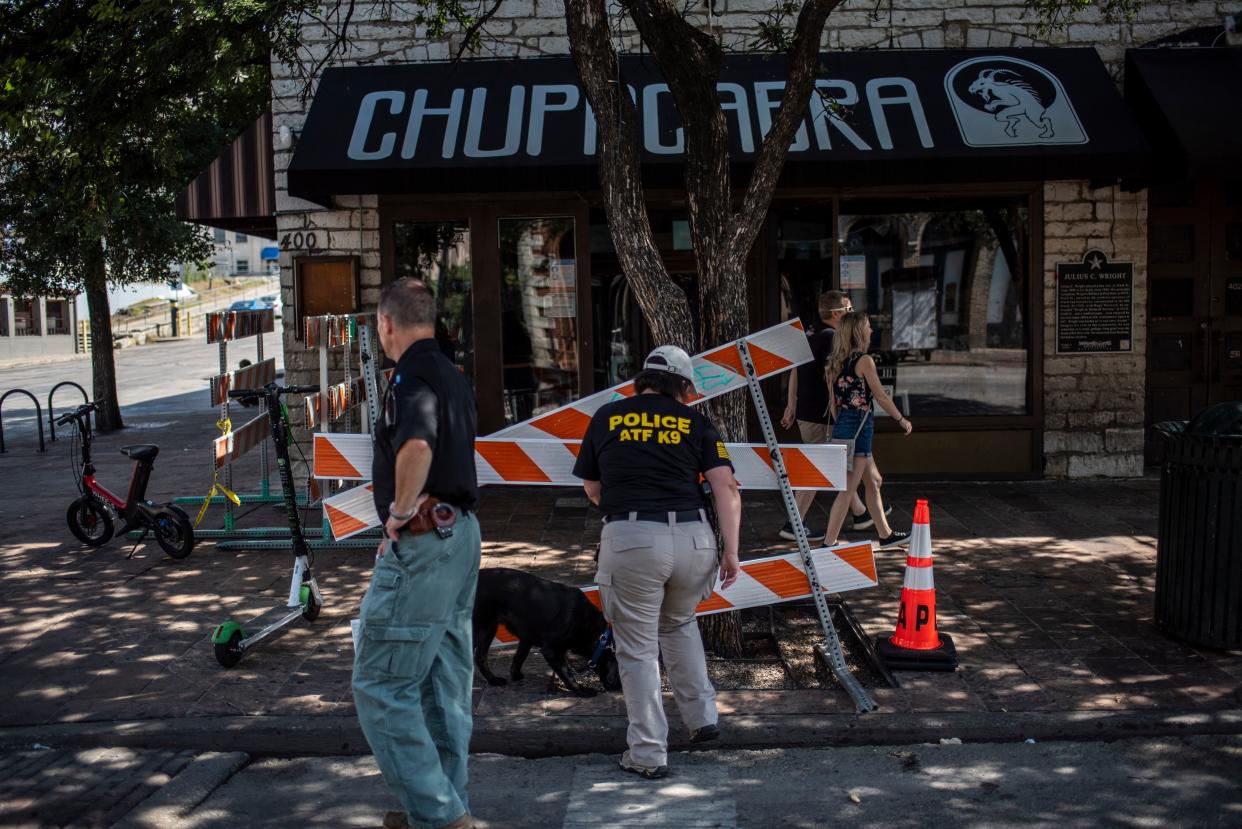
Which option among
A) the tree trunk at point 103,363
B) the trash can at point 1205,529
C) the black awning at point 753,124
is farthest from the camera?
the tree trunk at point 103,363

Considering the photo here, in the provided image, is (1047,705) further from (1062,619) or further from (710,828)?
(710,828)

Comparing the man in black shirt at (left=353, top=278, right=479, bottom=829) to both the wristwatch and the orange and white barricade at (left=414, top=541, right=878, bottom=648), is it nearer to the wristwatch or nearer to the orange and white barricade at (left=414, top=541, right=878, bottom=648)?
the wristwatch

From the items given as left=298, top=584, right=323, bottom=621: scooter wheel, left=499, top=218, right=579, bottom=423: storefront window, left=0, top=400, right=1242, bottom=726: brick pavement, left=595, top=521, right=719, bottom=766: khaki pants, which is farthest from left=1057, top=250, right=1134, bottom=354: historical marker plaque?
left=298, top=584, right=323, bottom=621: scooter wheel

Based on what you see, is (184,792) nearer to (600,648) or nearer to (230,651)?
(230,651)

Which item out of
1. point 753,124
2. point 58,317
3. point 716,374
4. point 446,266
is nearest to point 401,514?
point 716,374

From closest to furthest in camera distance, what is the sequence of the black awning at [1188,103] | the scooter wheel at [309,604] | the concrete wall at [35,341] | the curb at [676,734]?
the curb at [676,734]
the scooter wheel at [309,604]
the black awning at [1188,103]
the concrete wall at [35,341]

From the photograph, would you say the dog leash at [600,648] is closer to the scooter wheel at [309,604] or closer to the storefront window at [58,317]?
the scooter wheel at [309,604]

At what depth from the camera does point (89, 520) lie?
9.21 m

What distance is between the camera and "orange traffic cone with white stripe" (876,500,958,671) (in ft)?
19.7

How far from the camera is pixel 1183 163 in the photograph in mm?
9797

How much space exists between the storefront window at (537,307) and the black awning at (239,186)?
2.34 meters

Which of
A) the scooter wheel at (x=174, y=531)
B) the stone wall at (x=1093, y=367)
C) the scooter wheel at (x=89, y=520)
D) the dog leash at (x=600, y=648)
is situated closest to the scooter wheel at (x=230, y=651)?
the dog leash at (x=600, y=648)

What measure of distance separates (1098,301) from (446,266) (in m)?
6.27

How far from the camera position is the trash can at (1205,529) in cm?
599
